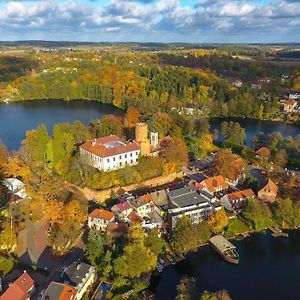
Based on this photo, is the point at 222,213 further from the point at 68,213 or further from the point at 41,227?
the point at 41,227

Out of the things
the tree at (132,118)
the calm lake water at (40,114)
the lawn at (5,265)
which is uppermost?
the tree at (132,118)

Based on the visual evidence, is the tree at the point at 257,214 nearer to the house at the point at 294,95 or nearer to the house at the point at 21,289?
Answer: the house at the point at 21,289

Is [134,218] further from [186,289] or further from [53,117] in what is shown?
[53,117]

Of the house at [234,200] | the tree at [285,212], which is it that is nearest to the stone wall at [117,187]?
the house at [234,200]

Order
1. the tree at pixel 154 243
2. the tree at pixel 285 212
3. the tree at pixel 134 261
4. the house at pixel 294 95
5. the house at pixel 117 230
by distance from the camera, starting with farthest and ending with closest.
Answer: the house at pixel 294 95 < the tree at pixel 285 212 < the house at pixel 117 230 < the tree at pixel 154 243 < the tree at pixel 134 261

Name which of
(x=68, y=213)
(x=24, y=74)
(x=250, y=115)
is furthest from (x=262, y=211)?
(x=24, y=74)

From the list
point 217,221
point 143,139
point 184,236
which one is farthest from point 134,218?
point 143,139
